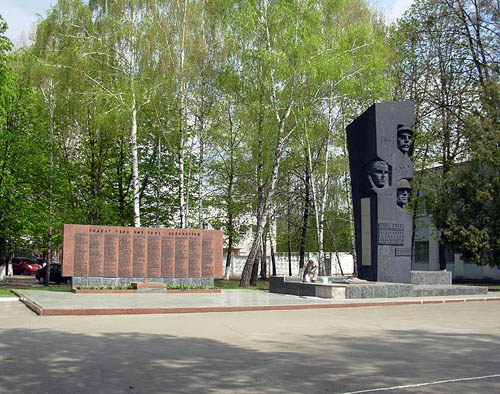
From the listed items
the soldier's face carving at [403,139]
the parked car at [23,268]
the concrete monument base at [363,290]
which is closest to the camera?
the concrete monument base at [363,290]

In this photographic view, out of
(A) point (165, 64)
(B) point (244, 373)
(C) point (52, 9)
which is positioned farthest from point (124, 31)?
(B) point (244, 373)

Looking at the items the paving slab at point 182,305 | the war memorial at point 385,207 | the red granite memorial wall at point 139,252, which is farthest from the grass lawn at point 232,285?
the paving slab at point 182,305

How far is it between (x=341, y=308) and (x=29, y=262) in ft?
143

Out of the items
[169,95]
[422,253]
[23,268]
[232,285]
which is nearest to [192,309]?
[232,285]

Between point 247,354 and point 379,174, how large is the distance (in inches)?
595

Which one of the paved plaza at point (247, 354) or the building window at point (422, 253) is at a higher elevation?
the building window at point (422, 253)

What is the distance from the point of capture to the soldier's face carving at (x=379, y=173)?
22.1 metres

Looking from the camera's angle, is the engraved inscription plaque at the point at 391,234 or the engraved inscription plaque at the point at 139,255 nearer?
the engraved inscription plaque at the point at 391,234

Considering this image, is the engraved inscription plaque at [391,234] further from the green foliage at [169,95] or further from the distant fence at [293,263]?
the distant fence at [293,263]

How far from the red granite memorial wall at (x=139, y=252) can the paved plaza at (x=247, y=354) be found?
805cm

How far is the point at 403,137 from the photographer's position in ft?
74.3

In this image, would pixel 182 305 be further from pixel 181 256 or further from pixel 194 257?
pixel 194 257

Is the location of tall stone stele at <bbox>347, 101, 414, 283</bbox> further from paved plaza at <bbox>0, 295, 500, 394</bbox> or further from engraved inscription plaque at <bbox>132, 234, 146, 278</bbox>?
engraved inscription plaque at <bbox>132, 234, 146, 278</bbox>

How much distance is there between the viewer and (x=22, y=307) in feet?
52.3
